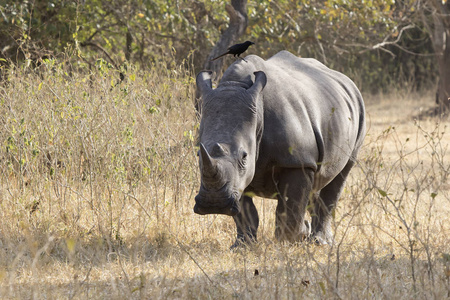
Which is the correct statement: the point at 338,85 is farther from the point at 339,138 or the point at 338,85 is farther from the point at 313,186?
the point at 313,186

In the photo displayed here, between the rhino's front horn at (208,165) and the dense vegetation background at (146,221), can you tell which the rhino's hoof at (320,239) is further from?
the rhino's front horn at (208,165)

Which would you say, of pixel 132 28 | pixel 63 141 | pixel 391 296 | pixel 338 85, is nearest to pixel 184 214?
pixel 63 141

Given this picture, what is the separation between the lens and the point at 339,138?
5.16 meters

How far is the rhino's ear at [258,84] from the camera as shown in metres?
4.30

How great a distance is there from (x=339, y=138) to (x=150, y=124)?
6.13ft

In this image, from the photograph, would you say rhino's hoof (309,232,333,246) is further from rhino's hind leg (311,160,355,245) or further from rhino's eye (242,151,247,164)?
rhino's eye (242,151,247,164)

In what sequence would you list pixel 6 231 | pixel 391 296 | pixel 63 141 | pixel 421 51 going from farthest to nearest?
pixel 421 51 < pixel 63 141 < pixel 6 231 < pixel 391 296

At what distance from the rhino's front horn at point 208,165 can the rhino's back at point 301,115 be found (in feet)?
1.97

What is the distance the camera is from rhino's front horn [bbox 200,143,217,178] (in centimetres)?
370

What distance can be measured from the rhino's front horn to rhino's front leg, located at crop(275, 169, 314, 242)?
0.85 meters

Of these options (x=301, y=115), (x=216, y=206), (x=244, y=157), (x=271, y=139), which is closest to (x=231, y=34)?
(x=301, y=115)

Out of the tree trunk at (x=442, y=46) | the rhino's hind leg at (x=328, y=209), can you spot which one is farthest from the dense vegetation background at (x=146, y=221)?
the tree trunk at (x=442, y=46)

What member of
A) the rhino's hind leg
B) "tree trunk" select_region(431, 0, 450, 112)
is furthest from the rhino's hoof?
"tree trunk" select_region(431, 0, 450, 112)

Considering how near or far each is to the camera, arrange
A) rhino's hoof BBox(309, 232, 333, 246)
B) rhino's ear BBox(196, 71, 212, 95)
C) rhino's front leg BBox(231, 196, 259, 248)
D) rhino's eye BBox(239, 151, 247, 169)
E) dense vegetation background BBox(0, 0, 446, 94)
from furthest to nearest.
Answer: dense vegetation background BBox(0, 0, 446, 94) < rhino's hoof BBox(309, 232, 333, 246) < rhino's front leg BBox(231, 196, 259, 248) < rhino's ear BBox(196, 71, 212, 95) < rhino's eye BBox(239, 151, 247, 169)
